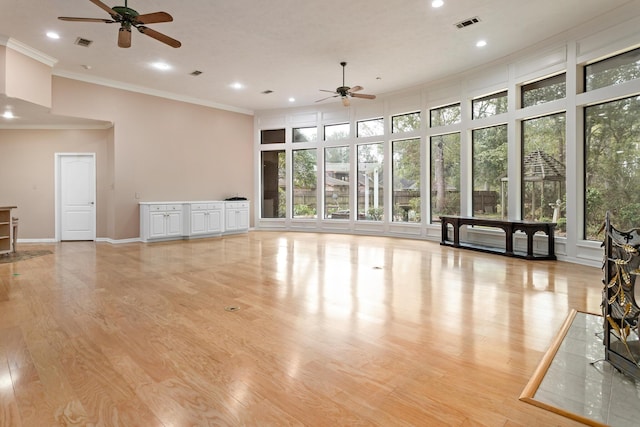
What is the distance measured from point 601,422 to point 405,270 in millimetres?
3518

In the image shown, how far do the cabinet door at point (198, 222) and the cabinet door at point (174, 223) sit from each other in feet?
1.04

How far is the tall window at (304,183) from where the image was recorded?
10711 millimetres

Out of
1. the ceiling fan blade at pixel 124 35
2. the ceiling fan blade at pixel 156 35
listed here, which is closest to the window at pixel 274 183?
the ceiling fan blade at pixel 156 35

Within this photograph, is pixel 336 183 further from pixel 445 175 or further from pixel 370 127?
pixel 445 175

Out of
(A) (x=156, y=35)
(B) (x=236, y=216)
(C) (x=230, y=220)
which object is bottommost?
(C) (x=230, y=220)

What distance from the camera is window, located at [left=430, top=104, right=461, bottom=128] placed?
802 centimetres

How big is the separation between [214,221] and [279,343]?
7.24 meters

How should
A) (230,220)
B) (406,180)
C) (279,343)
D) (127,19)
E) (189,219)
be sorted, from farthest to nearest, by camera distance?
(230,220) < (406,180) < (189,219) < (127,19) < (279,343)

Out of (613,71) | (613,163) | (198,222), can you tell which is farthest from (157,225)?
(613,71)

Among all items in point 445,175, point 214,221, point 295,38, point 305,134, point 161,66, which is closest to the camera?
point 295,38

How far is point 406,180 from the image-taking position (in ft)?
30.1

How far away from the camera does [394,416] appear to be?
173 centimetres

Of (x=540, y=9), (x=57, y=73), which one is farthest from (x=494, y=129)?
(x=57, y=73)

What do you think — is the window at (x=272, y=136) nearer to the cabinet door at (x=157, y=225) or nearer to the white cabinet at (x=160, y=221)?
the white cabinet at (x=160, y=221)
